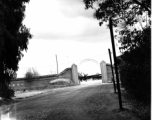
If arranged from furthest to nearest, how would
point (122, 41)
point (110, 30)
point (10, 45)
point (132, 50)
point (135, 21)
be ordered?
point (10, 45)
point (110, 30)
point (135, 21)
point (122, 41)
point (132, 50)

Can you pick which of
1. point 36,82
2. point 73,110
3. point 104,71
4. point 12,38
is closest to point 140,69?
point 73,110

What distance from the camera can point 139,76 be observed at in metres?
7.50

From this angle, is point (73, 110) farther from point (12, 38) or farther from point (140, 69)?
point (12, 38)

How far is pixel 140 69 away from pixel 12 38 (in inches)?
714

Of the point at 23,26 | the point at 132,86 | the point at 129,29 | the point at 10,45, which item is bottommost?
the point at 132,86

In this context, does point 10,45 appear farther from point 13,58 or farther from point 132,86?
point 132,86

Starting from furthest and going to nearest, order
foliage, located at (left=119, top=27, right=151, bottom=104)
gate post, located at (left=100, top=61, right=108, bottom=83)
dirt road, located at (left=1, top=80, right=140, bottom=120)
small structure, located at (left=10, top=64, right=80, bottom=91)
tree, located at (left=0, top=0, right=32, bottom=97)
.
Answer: small structure, located at (left=10, top=64, right=80, bottom=91), gate post, located at (left=100, top=61, right=108, bottom=83), tree, located at (left=0, top=0, right=32, bottom=97), dirt road, located at (left=1, top=80, right=140, bottom=120), foliage, located at (left=119, top=27, right=151, bottom=104)

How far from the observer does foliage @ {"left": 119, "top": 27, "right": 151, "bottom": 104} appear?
704 cm

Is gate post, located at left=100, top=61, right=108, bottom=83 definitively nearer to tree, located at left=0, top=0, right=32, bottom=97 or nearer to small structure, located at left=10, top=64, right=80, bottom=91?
small structure, located at left=10, top=64, right=80, bottom=91

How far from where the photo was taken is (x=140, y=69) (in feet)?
23.9

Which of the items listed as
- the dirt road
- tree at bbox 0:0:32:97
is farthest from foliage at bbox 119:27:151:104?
tree at bbox 0:0:32:97

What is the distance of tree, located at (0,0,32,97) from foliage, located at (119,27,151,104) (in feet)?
54.2

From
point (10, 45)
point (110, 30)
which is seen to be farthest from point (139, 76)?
point (10, 45)

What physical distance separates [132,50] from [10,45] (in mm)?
17979
